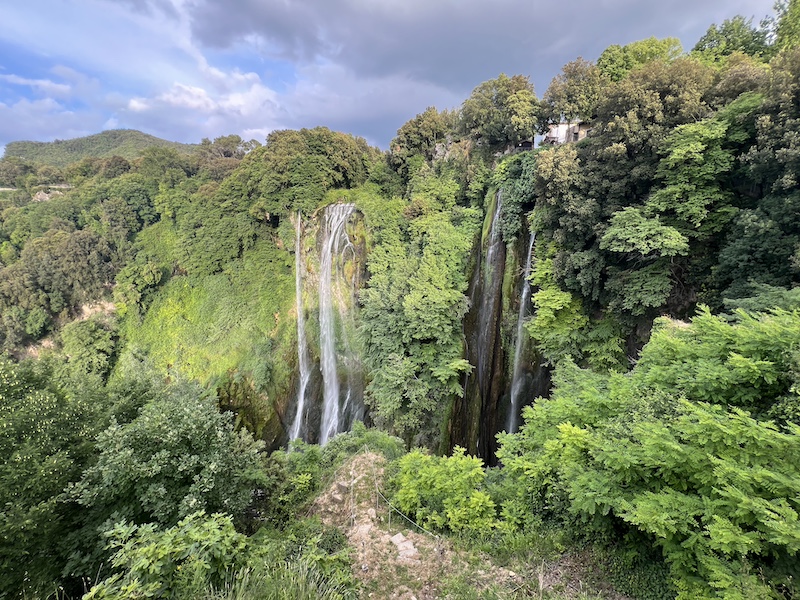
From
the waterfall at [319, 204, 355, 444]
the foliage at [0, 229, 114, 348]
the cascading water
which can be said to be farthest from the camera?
the foliage at [0, 229, 114, 348]

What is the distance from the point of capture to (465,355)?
13.7m

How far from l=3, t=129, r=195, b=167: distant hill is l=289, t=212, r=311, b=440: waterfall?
1739 inches

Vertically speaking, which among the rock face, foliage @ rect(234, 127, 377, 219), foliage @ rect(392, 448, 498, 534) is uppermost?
foliage @ rect(234, 127, 377, 219)

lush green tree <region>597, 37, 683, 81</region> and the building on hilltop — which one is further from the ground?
lush green tree <region>597, 37, 683, 81</region>

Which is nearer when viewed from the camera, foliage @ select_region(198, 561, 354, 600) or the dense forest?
foliage @ select_region(198, 561, 354, 600)

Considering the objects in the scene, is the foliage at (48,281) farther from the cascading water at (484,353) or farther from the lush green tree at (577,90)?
the lush green tree at (577,90)

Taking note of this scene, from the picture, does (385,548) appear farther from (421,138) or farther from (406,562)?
(421,138)

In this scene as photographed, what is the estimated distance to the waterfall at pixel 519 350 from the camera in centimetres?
1267

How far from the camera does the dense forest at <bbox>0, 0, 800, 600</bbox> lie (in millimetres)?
3855

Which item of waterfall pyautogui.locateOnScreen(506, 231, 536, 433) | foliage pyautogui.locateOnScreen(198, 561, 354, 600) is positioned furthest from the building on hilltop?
foliage pyautogui.locateOnScreen(198, 561, 354, 600)

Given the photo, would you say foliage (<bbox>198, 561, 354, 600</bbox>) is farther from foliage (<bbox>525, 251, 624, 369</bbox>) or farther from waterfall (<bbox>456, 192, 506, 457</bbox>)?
waterfall (<bbox>456, 192, 506, 457</bbox>)

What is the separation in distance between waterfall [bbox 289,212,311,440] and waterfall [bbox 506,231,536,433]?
10.1 meters

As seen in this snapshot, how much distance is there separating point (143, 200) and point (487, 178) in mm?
27144

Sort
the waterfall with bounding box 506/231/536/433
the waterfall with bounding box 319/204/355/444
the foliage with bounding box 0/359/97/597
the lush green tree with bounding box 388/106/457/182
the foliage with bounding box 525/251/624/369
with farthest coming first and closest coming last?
1. the lush green tree with bounding box 388/106/457/182
2. the waterfall with bounding box 319/204/355/444
3. the waterfall with bounding box 506/231/536/433
4. the foliage with bounding box 525/251/624/369
5. the foliage with bounding box 0/359/97/597
